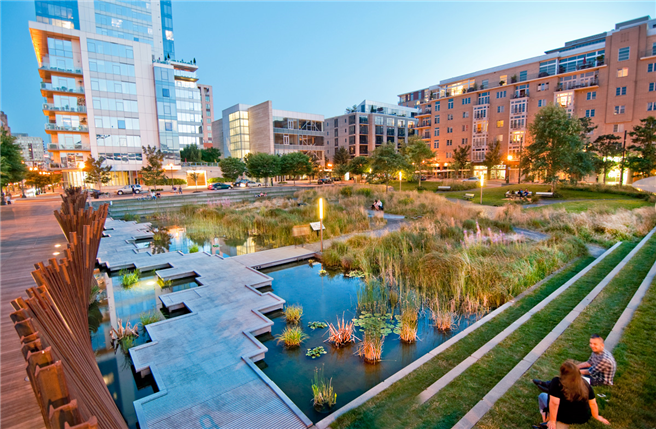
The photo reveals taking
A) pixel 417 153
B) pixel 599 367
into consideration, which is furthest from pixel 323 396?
pixel 417 153

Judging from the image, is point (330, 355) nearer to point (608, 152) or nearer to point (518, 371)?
point (518, 371)

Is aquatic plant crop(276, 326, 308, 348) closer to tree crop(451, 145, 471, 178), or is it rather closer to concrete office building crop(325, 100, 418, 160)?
tree crop(451, 145, 471, 178)

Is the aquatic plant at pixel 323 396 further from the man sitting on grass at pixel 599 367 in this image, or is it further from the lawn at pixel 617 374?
the man sitting on grass at pixel 599 367

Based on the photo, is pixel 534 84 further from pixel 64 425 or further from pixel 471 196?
pixel 64 425

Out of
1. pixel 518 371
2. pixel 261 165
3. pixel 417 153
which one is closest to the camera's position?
pixel 518 371

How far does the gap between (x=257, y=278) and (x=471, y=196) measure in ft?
75.6

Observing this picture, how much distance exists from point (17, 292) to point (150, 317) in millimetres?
2551

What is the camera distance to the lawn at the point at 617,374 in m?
3.67

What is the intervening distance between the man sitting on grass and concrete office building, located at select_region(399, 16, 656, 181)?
144 feet

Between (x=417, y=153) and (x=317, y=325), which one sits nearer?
(x=317, y=325)

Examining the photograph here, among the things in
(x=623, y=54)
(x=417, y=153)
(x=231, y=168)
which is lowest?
(x=231, y=168)

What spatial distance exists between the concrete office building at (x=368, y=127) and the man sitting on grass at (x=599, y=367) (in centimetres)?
7271

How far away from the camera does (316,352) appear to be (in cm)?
614

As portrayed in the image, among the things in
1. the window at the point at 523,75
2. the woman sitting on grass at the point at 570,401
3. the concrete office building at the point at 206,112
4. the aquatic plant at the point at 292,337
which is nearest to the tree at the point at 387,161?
the window at the point at 523,75
